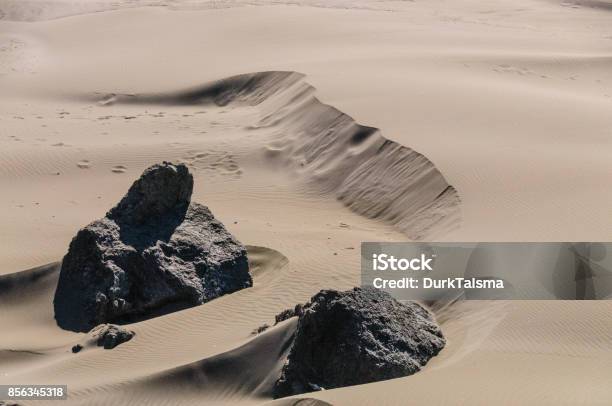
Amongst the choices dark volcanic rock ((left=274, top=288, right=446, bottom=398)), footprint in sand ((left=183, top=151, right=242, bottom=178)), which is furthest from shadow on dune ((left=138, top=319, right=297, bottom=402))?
footprint in sand ((left=183, top=151, right=242, bottom=178))

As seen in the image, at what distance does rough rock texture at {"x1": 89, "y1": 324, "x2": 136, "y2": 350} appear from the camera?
31.6 ft

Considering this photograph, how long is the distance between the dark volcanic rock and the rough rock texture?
2023 mm

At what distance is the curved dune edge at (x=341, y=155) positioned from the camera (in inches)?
529

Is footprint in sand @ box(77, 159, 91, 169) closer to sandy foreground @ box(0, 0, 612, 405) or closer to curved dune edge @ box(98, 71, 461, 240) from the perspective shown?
sandy foreground @ box(0, 0, 612, 405)

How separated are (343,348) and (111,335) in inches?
97.5

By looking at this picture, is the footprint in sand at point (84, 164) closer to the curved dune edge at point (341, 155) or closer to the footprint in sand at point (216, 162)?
the footprint in sand at point (216, 162)

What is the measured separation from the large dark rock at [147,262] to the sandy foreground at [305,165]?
0.87ft

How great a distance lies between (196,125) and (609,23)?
17505 millimetres

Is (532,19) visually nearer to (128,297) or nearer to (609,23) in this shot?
(609,23)

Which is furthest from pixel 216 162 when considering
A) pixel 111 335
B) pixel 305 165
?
pixel 111 335

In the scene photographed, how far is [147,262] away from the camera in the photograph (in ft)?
34.2

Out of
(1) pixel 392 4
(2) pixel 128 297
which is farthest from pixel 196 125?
(1) pixel 392 4

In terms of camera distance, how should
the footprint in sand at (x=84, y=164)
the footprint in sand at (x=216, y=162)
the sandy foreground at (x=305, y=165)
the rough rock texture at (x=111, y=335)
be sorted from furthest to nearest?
the footprint in sand at (x=84, y=164)
the footprint in sand at (x=216, y=162)
the rough rock texture at (x=111, y=335)
the sandy foreground at (x=305, y=165)

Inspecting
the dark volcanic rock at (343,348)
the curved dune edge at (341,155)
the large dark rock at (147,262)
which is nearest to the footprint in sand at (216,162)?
the curved dune edge at (341,155)
